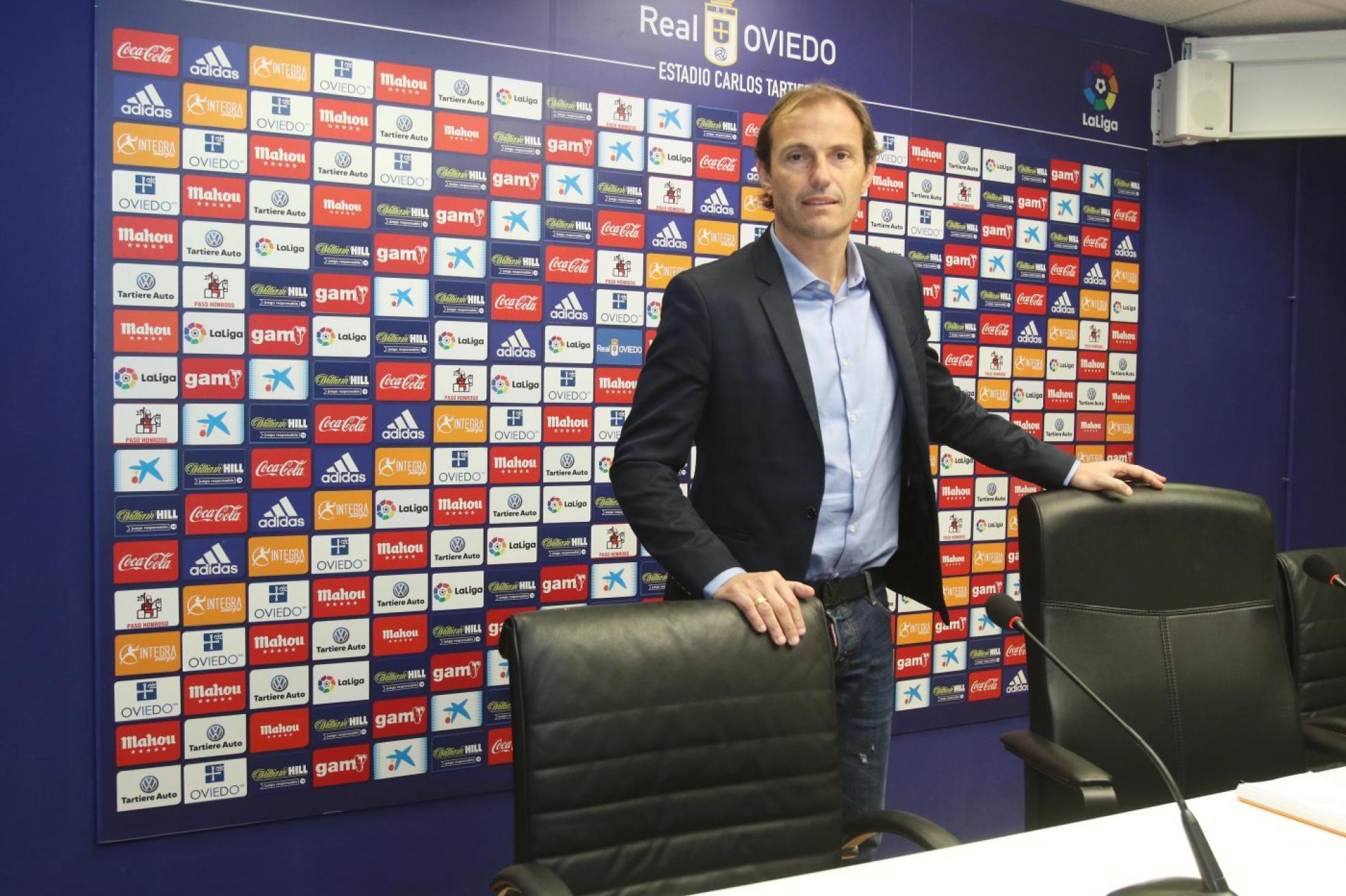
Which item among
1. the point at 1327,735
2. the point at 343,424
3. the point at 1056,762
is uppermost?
the point at 343,424

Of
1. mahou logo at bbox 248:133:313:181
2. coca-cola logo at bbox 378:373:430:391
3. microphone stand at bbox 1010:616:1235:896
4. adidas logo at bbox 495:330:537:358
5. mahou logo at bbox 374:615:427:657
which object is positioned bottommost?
mahou logo at bbox 374:615:427:657

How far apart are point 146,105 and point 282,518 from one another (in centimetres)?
93

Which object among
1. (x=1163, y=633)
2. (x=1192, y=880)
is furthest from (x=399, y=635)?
(x=1192, y=880)

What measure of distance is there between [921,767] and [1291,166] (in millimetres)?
2559

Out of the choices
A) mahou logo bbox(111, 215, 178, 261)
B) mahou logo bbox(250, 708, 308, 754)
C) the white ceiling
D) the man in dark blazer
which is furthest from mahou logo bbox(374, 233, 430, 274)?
the white ceiling

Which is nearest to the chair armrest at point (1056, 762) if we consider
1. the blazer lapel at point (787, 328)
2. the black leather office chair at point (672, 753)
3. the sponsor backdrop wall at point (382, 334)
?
the black leather office chair at point (672, 753)

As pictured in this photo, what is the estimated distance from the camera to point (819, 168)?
5.25ft

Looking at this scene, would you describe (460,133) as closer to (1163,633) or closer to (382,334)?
(382,334)

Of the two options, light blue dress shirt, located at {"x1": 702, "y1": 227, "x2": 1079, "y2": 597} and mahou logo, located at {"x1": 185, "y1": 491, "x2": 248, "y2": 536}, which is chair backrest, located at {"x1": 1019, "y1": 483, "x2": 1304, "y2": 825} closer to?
light blue dress shirt, located at {"x1": 702, "y1": 227, "x2": 1079, "y2": 597}

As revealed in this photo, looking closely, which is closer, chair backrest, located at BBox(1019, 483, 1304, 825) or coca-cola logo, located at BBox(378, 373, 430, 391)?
chair backrest, located at BBox(1019, 483, 1304, 825)

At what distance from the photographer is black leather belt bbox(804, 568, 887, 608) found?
1.64m

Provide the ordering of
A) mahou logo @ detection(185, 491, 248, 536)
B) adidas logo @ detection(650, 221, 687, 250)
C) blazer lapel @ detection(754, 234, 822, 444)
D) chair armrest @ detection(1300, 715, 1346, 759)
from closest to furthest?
blazer lapel @ detection(754, 234, 822, 444)
chair armrest @ detection(1300, 715, 1346, 759)
mahou logo @ detection(185, 491, 248, 536)
adidas logo @ detection(650, 221, 687, 250)

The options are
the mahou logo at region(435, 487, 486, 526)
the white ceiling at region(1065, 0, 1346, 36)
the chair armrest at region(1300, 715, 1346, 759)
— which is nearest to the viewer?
the chair armrest at region(1300, 715, 1346, 759)

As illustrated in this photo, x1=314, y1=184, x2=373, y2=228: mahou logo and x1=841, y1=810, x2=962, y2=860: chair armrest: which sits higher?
x1=314, y1=184, x2=373, y2=228: mahou logo
